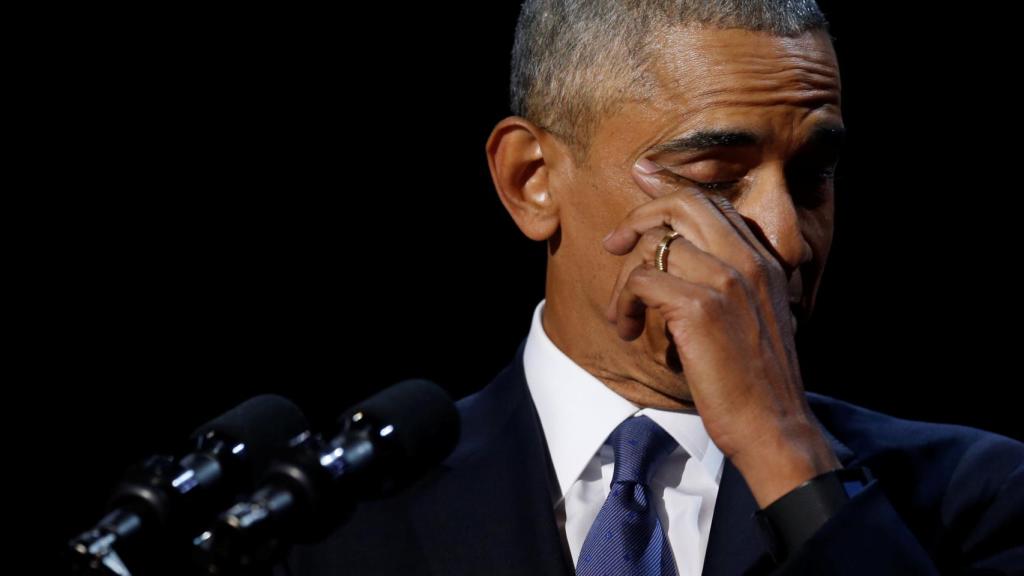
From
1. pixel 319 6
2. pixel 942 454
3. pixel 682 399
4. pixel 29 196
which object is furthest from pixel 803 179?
pixel 29 196

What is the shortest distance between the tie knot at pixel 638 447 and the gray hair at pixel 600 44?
51 cm

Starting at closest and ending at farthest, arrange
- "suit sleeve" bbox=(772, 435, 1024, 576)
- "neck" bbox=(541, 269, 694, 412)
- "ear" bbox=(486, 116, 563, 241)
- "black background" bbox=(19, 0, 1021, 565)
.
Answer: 1. "suit sleeve" bbox=(772, 435, 1024, 576)
2. "neck" bbox=(541, 269, 694, 412)
3. "ear" bbox=(486, 116, 563, 241)
4. "black background" bbox=(19, 0, 1021, 565)

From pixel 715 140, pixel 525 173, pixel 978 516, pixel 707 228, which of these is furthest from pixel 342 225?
pixel 978 516

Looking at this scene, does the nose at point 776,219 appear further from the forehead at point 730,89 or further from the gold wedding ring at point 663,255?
the gold wedding ring at point 663,255

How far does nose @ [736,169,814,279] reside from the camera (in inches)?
78.8

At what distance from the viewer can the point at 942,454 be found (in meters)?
2.27

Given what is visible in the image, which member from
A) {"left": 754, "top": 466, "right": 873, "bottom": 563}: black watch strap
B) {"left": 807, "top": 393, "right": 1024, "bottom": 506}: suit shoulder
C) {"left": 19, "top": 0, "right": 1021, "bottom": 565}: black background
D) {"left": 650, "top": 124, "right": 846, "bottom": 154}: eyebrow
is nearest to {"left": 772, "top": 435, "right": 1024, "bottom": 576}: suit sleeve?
{"left": 807, "top": 393, "right": 1024, "bottom": 506}: suit shoulder

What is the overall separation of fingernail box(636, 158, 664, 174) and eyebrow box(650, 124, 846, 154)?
0.02 m

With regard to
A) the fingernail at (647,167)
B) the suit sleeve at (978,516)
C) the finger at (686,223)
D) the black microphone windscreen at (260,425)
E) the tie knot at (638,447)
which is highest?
the black microphone windscreen at (260,425)

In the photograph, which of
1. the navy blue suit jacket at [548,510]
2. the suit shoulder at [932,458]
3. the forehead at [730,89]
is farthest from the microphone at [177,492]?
the suit shoulder at [932,458]

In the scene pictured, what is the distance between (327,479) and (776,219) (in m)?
1.05

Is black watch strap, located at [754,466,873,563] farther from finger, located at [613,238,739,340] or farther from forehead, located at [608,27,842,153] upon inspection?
forehead, located at [608,27,842,153]

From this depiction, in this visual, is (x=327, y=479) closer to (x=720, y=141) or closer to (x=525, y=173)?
(x=720, y=141)

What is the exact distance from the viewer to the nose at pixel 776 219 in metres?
2.00
